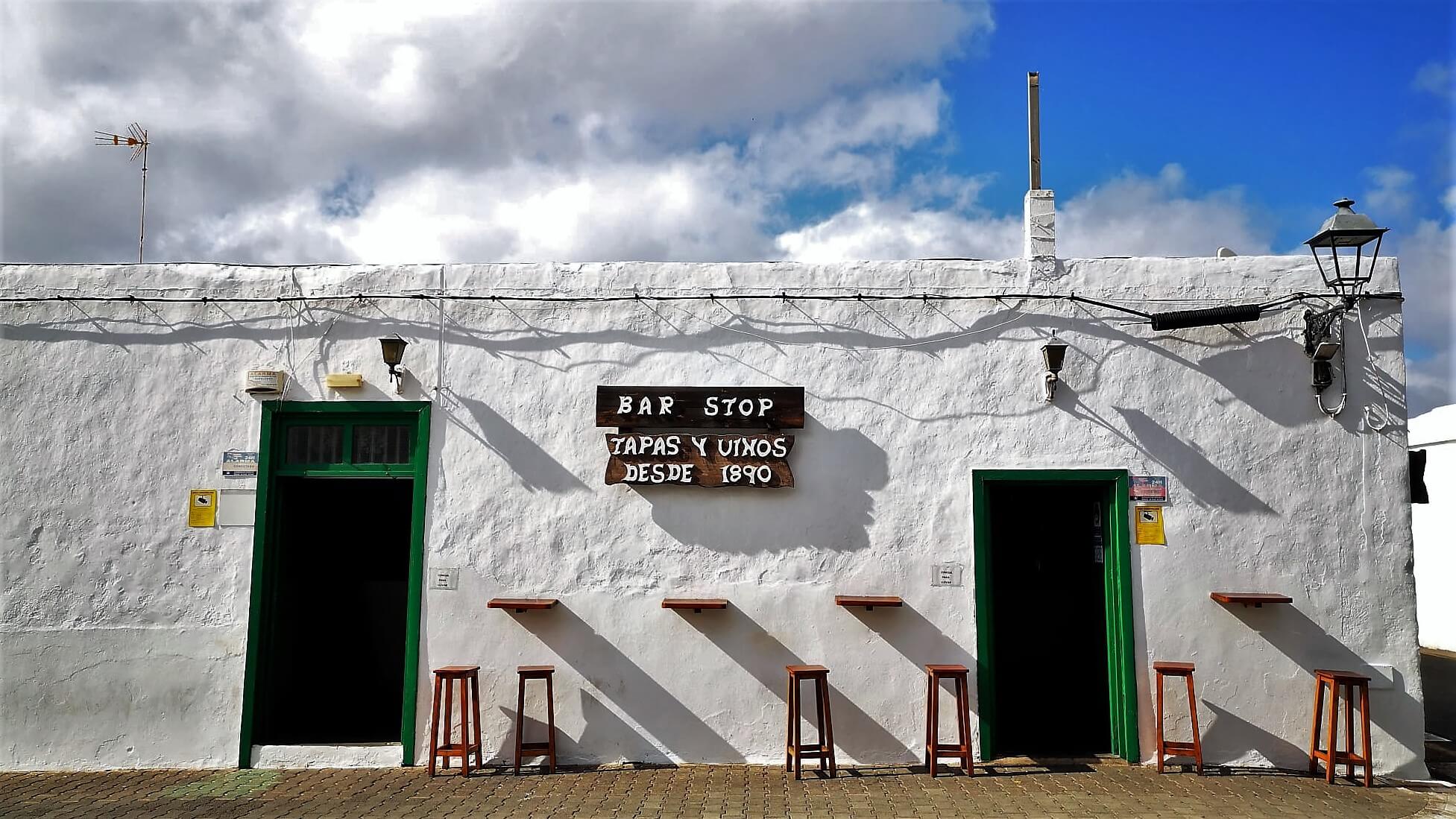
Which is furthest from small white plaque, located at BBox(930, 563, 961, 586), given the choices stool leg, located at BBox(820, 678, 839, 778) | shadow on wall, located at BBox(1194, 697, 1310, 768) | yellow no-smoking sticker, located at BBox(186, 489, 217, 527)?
yellow no-smoking sticker, located at BBox(186, 489, 217, 527)

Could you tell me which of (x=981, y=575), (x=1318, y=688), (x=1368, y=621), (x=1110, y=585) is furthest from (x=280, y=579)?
(x=1368, y=621)

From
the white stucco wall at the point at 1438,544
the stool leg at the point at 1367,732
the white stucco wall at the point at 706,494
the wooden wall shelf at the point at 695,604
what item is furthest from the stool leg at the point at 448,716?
the white stucco wall at the point at 1438,544

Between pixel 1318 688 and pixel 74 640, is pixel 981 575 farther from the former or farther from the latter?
pixel 74 640

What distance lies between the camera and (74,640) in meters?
7.11

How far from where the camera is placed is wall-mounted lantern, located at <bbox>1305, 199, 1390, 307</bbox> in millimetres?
6711

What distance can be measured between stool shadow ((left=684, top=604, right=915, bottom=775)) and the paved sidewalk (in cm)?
17

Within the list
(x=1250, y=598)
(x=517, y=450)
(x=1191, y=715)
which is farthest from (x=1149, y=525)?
(x=517, y=450)

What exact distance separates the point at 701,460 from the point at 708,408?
387 mm

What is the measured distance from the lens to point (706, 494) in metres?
7.16

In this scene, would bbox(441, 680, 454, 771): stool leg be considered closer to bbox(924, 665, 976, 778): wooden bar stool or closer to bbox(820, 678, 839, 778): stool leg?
bbox(820, 678, 839, 778): stool leg

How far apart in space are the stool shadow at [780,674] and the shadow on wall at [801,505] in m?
0.56

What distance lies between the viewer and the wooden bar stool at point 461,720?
260 inches

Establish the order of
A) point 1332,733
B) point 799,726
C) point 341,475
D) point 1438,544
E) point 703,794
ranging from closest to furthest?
point 703,794, point 1332,733, point 799,726, point 341,475, point 1438,544

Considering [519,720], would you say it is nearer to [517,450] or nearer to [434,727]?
[434,727]
